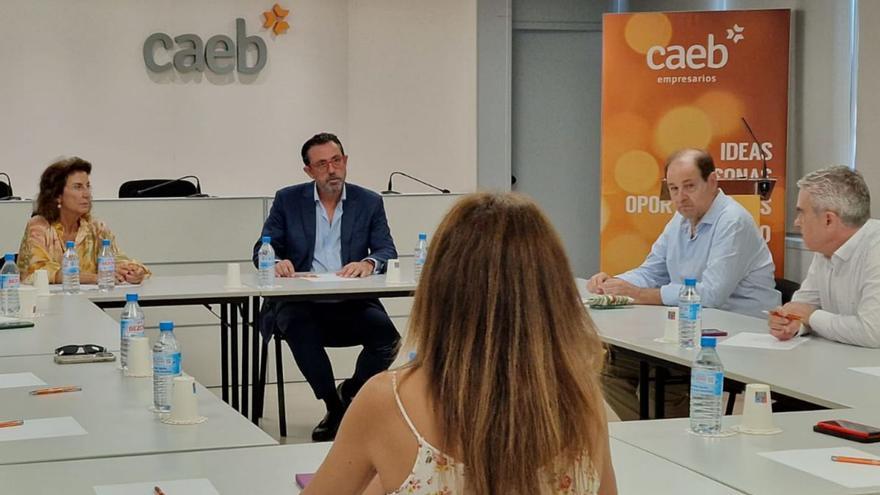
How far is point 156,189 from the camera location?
6.70 meters

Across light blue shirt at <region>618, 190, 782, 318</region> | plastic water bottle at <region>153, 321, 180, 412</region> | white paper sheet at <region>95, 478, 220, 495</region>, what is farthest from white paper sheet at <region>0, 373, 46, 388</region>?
light blue shirt at <region>618, 190, 782, 318</region>

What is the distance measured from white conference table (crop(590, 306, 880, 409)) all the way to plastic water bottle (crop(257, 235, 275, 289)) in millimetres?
1652

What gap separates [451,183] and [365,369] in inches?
147

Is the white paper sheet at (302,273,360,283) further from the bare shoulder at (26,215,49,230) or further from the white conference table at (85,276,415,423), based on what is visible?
the bare shoulder at (26,215,49,230)

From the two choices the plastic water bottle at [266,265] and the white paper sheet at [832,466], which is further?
the plastic water bottle at [266,265]

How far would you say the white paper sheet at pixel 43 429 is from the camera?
248 cm

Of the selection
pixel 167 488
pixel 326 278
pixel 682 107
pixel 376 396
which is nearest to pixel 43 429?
pixel 167 488

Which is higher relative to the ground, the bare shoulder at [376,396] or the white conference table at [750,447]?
the bare shoulder at [376,396]

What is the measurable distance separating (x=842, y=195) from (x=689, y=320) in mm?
622

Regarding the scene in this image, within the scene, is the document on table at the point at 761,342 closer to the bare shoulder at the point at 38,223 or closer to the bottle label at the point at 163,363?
the bottle label at the point at 163,363

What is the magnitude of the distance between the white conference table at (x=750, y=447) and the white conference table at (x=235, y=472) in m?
0.04

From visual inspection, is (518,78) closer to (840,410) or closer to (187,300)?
(187,300)

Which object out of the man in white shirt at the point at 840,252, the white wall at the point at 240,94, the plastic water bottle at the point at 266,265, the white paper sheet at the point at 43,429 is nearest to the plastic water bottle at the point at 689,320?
the man in white shirt at the point at 840,252

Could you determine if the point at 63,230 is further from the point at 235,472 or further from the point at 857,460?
the point at 857,460
